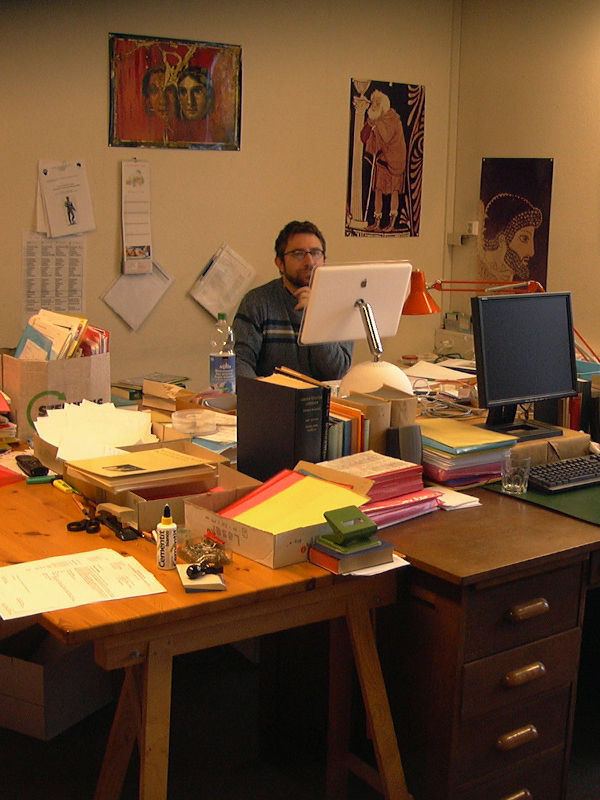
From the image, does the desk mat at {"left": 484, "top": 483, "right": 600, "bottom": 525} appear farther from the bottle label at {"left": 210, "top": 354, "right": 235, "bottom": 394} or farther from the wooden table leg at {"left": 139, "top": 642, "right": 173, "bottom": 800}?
the bottle label at {"left": 210, "top": 354, "right": 235, "bottom": 394}

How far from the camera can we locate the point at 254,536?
1.82 meters

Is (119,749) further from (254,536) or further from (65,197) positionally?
(65,197)

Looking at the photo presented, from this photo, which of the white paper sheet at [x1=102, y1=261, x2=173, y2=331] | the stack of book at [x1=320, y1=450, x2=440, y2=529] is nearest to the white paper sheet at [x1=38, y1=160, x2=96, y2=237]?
the white paper sheet at [x1=102, y1=261, x2=173, y2=331]

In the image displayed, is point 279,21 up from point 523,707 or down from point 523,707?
up

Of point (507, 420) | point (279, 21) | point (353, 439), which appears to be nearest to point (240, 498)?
point (353, 439)

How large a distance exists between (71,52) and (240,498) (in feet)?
8.38

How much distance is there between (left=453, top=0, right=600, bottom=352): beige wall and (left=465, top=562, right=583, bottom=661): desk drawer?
2348 mm

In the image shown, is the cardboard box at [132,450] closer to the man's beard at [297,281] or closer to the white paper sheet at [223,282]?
the man's beard at [297,281]

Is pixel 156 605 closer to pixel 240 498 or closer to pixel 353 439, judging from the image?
pixel 240 498

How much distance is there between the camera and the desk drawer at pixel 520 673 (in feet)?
6.18

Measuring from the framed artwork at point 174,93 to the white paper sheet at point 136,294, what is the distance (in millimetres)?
570

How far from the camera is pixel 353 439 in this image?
90.8 inches

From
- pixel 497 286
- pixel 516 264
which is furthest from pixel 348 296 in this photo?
pixel 516 264

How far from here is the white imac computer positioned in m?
2.75
